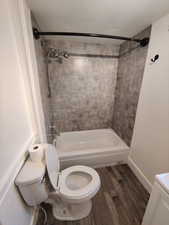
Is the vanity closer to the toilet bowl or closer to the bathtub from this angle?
the toilet bowl

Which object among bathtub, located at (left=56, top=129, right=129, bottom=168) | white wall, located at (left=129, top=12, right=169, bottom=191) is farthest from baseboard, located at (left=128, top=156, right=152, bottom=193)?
bathtub, located at (left=56, top=129, right=129, bottom=168)

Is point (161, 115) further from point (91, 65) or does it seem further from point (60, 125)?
point (60, 125)

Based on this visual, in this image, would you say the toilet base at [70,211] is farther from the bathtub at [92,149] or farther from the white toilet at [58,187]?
the bathtub at [92,149]

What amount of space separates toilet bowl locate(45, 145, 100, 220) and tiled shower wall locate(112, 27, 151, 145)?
3.47 feet

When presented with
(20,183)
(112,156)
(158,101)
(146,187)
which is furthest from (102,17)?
(146,187)

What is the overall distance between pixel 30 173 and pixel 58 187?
418 mm

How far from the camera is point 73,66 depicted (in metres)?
2.14

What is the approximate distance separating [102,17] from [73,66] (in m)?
1.00

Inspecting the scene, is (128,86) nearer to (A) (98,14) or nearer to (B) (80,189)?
(A) (98,14)

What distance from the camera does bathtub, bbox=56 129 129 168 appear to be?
1.76 metres

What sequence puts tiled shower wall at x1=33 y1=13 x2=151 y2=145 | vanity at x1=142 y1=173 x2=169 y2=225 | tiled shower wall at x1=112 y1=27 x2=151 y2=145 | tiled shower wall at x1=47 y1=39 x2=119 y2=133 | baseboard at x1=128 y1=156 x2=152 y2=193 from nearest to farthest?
1. vanity at x1=142 y1=173 x2=169 y2=225
2. baseboard at x1=128 y1=156 x2=152 y2=193
3. tiled shower wall at x1=112 y1=27 x2=151 y2=145
4. tiled shower wall at x1=33 y1=13 x2=151 y2=145
5. tiled shower wall at x1=47 y1=39 x2=119 y2=133

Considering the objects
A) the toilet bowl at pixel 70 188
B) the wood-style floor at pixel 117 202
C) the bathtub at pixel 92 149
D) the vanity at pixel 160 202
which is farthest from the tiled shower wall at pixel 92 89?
the vanity at pixel 160 202

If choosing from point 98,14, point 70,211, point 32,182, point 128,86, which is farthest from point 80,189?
point 98,14

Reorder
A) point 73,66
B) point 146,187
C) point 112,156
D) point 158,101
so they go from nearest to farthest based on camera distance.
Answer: point 158,101
point 146,187
point 112,156
point 73,66
